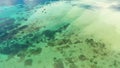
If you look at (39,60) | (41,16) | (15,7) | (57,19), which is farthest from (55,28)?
(15,7)

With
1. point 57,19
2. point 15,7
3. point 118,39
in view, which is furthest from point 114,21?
point 15,7

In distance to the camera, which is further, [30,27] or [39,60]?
[30,27]

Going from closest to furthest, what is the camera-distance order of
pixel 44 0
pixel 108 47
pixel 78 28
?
1. pixel 108 47
2. pixel 78 28
3. pixel 44 0

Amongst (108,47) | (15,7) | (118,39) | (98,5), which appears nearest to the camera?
(108,47)

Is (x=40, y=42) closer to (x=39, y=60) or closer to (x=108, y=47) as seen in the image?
(x=39, y=60)

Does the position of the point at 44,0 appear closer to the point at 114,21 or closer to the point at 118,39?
the point at 114,21

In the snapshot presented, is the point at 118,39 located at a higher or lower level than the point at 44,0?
lower
